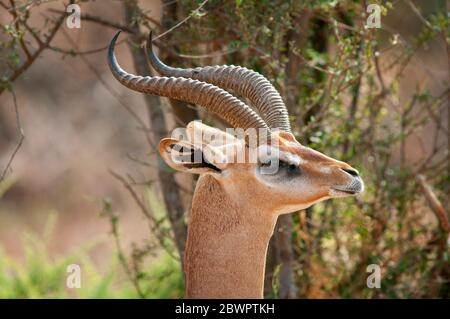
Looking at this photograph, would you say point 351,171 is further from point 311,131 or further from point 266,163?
point 311,131

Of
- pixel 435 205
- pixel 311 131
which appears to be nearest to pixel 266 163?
pixel 311 131

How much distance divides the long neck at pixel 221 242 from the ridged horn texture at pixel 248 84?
19.7 inches

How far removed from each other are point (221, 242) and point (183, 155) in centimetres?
53

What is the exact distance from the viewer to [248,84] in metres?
5.32

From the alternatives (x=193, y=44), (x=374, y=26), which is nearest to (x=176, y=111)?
(x=193, y=44)

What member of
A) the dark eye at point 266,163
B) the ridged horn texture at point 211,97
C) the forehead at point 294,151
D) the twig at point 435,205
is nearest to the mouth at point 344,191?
the forehead at point 294,151

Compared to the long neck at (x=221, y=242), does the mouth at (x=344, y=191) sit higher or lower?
higher

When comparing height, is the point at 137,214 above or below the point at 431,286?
above

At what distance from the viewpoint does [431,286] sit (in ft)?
25.8

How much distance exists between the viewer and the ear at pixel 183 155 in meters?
4.77

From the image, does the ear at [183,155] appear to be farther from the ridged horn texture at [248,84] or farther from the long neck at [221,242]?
the ridged horn texture at [248,84]

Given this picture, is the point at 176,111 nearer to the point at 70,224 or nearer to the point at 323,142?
the point at 323,142

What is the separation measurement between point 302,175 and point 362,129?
353 cm

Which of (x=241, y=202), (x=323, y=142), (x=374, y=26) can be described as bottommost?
(x=241, y=202)
